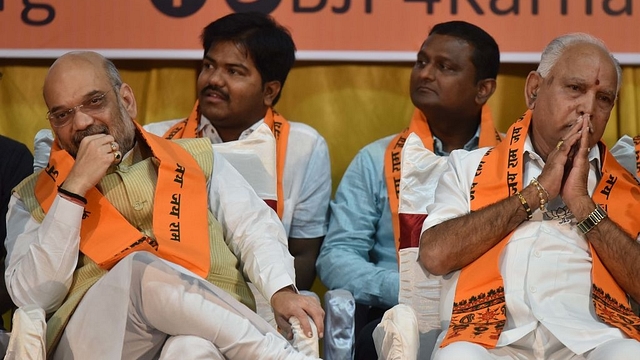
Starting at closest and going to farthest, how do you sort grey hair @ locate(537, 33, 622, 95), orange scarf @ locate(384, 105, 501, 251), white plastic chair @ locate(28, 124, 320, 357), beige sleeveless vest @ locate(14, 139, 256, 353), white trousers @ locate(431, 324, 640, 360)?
white trousers @ locate(431, 324, 640, 360)
beige sleeveless vest @ locate(14, 139, 256, 353)
grey hair @ locate(537, 33, 622, 95)
white plastic chair @ locate(28, 124, 320, 357)
orange scarf @ locate(384, 105, 501, 251)

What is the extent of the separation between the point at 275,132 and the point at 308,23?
49 cm

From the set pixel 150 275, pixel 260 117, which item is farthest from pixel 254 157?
pixel 150 275

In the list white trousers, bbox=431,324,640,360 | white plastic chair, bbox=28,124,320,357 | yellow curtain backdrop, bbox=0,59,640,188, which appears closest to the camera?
white trousers, bbox=431,324,640,360

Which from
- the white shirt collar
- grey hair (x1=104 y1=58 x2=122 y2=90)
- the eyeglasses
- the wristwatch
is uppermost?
grey hair (x1=104 y1=58 x2=122 y2=90)

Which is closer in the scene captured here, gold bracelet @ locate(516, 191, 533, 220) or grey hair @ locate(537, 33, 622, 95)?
gold bracelet @ locate(516, 191, 533, 220)

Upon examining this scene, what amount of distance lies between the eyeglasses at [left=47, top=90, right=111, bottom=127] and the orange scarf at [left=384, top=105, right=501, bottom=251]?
1.09 metres

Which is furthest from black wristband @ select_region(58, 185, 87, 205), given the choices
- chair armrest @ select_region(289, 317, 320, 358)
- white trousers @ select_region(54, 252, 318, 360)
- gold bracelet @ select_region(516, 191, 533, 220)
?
gold bracelet @ select_region(516, 191, 533, 220)

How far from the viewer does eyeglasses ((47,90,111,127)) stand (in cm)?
303

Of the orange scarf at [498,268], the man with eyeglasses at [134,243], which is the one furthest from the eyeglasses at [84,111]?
the orange scarf at [498,268]

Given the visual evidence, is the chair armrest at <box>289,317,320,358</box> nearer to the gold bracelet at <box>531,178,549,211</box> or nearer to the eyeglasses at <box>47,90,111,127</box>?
the gold bracelet at <box>531,178,549,211</box>

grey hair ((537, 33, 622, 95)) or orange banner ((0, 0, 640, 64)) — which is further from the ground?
grey hair ((537, 33, 622, 95))

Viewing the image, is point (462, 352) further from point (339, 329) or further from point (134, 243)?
point (134, 243)

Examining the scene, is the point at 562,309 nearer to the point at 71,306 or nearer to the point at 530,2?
the point at 71,306

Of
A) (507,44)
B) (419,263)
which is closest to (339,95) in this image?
(507,44)
